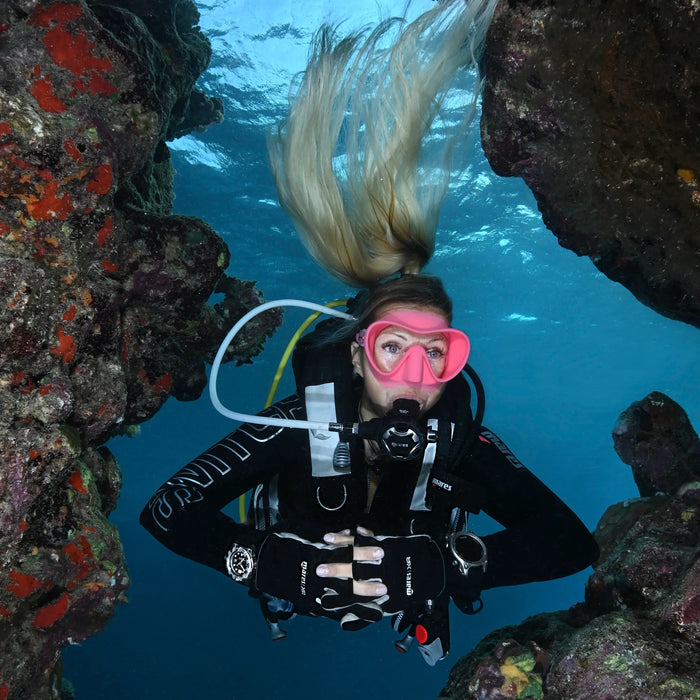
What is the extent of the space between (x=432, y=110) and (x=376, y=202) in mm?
716

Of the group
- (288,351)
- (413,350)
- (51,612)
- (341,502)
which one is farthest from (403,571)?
(288,351)

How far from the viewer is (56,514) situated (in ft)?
8.88

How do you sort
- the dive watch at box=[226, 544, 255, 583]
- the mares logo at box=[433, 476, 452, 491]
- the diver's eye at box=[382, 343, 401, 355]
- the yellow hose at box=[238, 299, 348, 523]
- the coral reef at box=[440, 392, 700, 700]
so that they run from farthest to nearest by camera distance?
the yellow hose at box=[238, 299, 348, 523] → the diver's eye at box=[382, 343, 401, 355] → the mares logo at box=[433, 476, 452, 491] → the dive watch at box=[226, 544, 255, 583] → the coral reef at box=[440, 392, 700, 700]

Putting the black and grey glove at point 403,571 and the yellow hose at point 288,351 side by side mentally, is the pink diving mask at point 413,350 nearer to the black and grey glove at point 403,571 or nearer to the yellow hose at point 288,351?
the yellow hose at point 288,351

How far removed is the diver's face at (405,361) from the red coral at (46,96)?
2.61 metres

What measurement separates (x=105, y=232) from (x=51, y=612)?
8.22ft

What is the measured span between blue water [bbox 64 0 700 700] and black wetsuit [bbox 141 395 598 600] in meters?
3.18

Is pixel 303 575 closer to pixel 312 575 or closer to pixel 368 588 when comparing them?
pixel 312 575

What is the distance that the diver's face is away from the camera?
3072 millimetres

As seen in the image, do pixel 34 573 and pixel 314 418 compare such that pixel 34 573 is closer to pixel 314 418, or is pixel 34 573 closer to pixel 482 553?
pixel 314 418

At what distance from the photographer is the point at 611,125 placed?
287 cm

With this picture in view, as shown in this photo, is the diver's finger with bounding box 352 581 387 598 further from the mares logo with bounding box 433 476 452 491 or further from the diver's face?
the diver's face

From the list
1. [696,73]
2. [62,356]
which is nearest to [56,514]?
[62,356]

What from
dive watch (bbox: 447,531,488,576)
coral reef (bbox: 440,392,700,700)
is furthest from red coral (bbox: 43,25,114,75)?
coral reef (bbox: 440,392,700,700)
